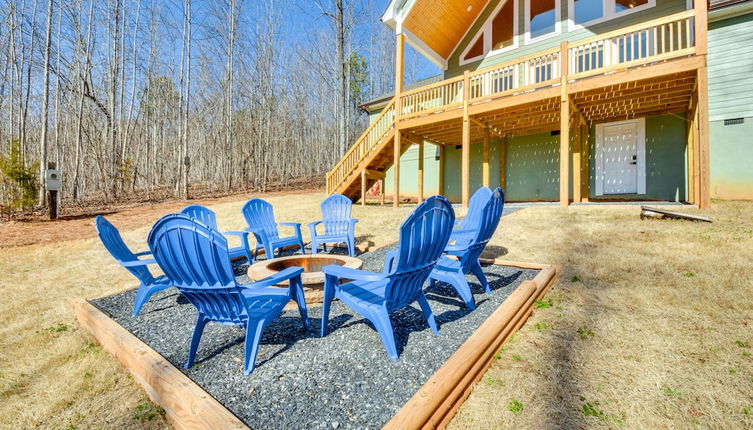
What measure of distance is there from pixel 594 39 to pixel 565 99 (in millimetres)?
1228

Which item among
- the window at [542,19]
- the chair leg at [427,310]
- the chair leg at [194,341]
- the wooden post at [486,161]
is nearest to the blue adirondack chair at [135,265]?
the chair leg at [194,341]

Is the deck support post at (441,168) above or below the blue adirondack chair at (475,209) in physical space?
above

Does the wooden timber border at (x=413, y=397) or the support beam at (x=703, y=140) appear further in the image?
the support beam at (x=703, y=140)

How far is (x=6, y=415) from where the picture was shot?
2.01 metres

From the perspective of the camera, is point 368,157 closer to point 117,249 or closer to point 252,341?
point 117,249

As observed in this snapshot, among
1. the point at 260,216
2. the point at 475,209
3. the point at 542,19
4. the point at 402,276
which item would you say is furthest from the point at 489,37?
the point at 402,276

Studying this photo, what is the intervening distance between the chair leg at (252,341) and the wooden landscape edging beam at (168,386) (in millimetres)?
321

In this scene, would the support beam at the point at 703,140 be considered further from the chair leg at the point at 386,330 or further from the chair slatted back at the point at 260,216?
the chair slatted back at the point at 260,216

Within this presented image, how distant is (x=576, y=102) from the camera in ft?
26.2

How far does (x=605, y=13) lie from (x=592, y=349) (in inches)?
414

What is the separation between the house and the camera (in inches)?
271

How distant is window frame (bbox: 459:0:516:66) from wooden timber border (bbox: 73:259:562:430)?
411 inches

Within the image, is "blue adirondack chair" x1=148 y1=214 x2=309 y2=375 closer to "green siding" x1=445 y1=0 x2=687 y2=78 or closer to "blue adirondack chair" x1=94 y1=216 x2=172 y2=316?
"blue adirondack chair" x1=94 y1=216 x2=172 y2=316

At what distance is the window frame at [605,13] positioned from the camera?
28.3ft
